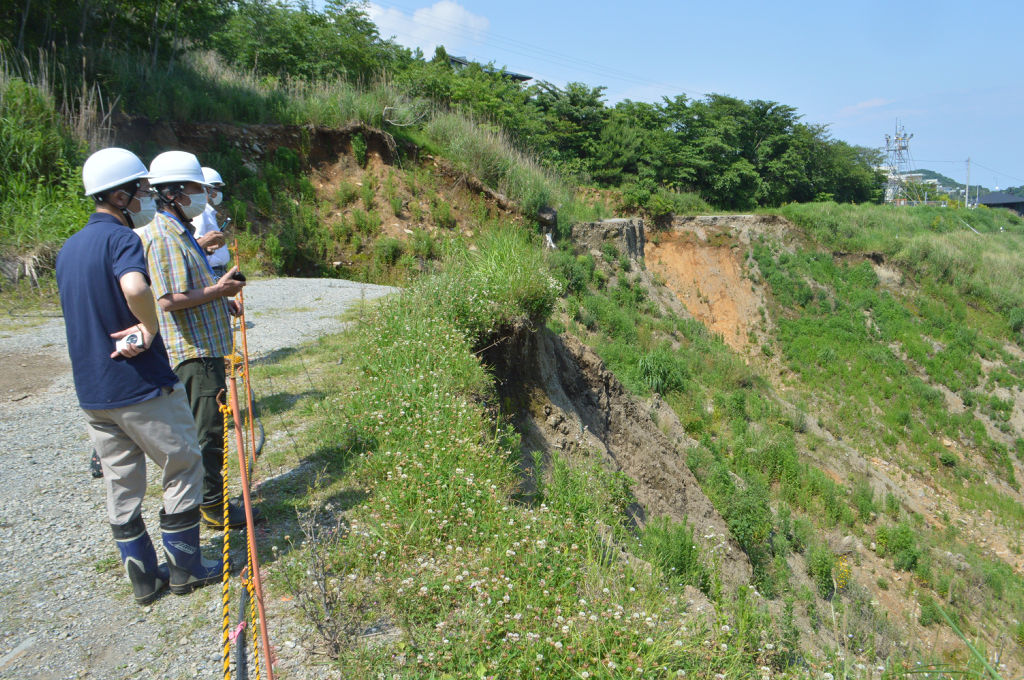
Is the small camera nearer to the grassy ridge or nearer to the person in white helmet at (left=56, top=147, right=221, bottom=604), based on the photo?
the person in white helmet at (left=56, top=147, right=221, bottom=604)

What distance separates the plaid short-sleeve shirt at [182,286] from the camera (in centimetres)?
360

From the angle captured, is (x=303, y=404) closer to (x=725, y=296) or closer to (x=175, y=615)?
(x=175, y=615)

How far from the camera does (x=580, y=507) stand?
16.4 ft

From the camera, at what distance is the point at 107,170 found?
3064mm

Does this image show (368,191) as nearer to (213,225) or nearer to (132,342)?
(213,225)

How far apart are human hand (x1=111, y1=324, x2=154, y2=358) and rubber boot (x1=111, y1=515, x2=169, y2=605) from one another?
0.88m

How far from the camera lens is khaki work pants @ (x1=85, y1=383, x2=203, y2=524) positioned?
3.16 m

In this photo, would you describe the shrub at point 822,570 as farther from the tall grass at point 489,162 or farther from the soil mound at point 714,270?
the soil mound at point 714,270

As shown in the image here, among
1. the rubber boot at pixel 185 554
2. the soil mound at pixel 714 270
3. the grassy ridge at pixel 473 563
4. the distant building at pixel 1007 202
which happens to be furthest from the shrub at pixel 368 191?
the distant building at pixel 1007 202

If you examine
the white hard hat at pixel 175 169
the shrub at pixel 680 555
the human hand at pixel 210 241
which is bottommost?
the shrub at pixel 680 555

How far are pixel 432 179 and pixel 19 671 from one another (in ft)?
50.8

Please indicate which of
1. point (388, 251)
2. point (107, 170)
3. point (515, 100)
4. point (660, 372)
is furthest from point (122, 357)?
point (515, 100)

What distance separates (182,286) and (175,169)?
0.72 m

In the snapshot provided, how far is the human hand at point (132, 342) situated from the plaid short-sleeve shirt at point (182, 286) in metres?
0.57
